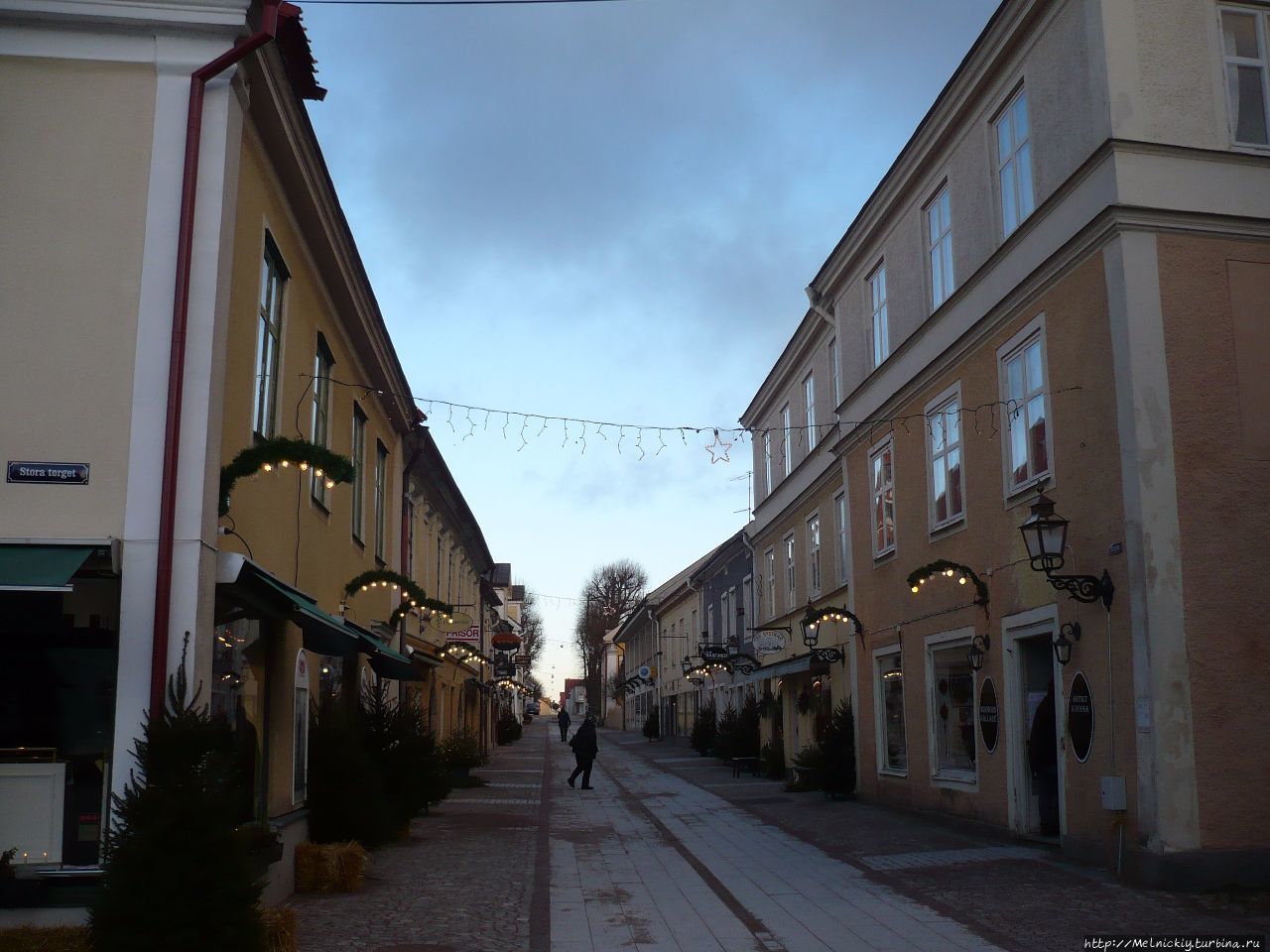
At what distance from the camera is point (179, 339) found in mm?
8641

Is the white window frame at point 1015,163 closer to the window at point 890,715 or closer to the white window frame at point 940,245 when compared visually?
the white window frame at point 940,245

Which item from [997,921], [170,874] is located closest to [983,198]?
[997,921]

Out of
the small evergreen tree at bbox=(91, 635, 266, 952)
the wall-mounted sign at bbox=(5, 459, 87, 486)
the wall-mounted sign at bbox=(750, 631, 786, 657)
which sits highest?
the wall-mounted sign at bbox=(5, 459, 87, 486)

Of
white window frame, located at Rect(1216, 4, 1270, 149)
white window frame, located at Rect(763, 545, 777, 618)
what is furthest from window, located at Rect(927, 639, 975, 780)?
white window frame, located at Rect(763, 545, 777, 618)

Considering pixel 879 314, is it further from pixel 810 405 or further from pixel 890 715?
pixel 890 715

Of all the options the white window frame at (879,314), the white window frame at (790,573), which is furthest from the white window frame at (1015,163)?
the white window frame at (790,573)

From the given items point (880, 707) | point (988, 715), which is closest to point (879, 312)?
point (880, 707)

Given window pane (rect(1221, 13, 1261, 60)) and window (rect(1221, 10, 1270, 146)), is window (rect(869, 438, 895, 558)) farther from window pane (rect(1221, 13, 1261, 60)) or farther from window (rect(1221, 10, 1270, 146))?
window pane (rect(1221, 13, 1261, 60))

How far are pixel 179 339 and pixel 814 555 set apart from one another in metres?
19.1

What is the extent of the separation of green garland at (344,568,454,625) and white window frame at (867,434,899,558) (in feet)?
23.6

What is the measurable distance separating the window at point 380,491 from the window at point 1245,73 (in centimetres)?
1269

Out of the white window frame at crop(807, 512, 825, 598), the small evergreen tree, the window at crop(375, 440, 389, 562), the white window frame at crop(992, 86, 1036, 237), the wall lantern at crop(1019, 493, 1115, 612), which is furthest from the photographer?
the white window frame at crop(807, 512, 825, 598)

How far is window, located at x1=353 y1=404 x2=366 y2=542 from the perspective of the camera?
56.1ft

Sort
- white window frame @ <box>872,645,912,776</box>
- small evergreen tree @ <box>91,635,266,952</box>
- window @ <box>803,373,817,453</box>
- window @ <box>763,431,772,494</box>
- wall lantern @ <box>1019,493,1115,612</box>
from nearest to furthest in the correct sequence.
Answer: small evergreen tree @ <box>91,635,266,952</box>, wall lantern @ <box>1019,493,1115,612</box>, white window frame @ <box>872,645,912,776</box>, window @ <box>803,373,817,453</box>, window @ <box>763,431,772,494</box>
